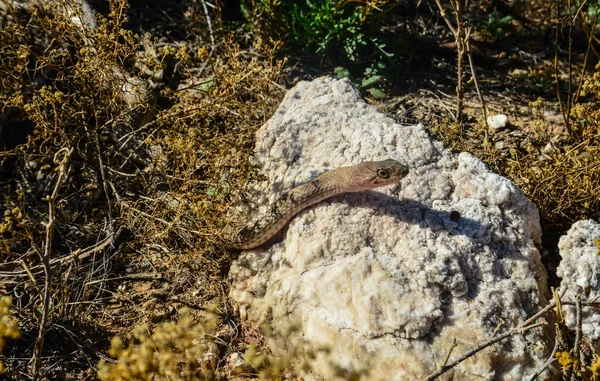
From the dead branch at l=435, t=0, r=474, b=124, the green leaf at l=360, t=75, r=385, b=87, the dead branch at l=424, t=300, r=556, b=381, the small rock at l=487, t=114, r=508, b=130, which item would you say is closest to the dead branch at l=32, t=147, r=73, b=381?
the dead branch at l=424, t=300, r=556, b=381

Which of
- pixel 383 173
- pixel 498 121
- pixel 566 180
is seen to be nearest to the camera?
pixel 383 173

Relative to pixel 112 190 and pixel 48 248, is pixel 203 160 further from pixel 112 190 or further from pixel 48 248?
pixel 48 248

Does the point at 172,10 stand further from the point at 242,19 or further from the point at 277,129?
the point at 277,129

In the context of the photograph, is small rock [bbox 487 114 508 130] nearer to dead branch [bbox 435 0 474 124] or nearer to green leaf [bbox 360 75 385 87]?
dead branch [bbox 435 0 474 124]

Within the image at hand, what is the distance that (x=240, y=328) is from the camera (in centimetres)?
372

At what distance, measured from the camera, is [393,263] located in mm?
3293

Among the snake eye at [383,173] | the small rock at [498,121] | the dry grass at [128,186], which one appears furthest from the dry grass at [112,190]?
the small rock at [498,121]

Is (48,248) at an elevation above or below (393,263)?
above

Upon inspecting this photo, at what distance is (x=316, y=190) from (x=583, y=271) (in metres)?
1.69

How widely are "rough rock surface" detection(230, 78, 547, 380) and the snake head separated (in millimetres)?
201

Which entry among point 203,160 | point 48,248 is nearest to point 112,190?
point 203,160

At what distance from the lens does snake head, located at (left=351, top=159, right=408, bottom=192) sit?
3420 mm

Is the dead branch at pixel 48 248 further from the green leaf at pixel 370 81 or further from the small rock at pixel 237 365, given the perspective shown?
the green leaf at pixel 370 81

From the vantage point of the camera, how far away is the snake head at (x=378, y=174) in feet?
Answer: 11.2
